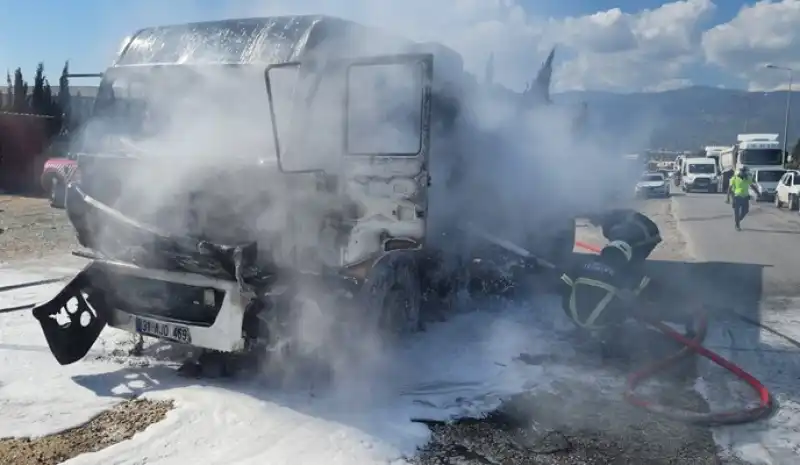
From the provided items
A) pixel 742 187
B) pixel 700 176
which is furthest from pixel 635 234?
pixel 700 176

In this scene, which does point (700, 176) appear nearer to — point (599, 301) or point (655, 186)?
point (655, 186)

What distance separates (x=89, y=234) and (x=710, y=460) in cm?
484

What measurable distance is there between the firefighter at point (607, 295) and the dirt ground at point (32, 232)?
9393mm

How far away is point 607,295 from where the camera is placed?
21.5ft

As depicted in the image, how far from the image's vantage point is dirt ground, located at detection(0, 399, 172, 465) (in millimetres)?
4212

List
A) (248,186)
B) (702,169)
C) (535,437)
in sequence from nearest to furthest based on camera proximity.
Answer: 1. (535,437)
2. (248,186)
3. (702,169)

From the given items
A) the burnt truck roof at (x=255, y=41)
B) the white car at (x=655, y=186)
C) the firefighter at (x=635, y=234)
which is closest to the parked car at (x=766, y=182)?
the white car at (x=655, y=186)

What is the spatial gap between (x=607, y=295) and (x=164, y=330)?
4003mm

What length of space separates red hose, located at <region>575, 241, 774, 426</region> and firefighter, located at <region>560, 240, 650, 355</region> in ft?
1.68

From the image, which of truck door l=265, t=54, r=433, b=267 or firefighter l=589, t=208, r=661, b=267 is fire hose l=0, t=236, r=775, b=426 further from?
truck door l=265, t=54, r=433, b=267

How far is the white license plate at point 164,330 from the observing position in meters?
5.37

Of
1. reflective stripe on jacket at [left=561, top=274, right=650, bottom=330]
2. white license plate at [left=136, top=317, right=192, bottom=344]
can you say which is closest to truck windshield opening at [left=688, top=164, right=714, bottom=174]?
reflective stripe on jacket at [left=561, top=274, right=650, bottom=330]

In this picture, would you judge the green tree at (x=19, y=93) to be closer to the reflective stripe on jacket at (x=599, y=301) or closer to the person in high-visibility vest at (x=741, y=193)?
the person in high-visibility vest at (x=741, y=193)

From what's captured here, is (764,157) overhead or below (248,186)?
overhead
